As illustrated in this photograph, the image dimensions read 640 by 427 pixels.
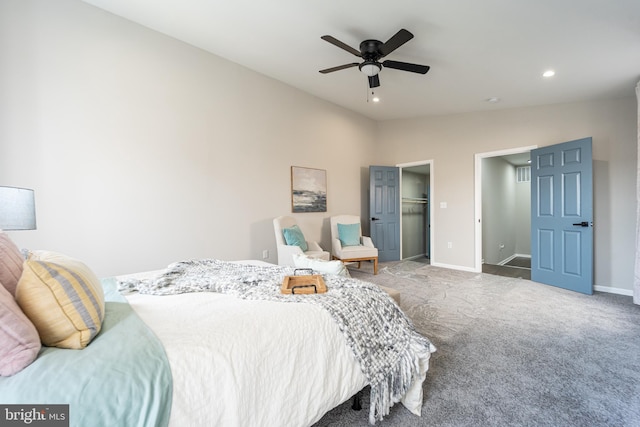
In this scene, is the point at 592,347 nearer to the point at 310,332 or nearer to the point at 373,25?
the point at 310,332

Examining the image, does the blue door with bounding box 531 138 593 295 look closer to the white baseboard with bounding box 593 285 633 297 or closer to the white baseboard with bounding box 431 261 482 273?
the white baseboard with bounding box 593 285 633 297

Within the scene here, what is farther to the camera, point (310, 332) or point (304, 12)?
point (304, 12)

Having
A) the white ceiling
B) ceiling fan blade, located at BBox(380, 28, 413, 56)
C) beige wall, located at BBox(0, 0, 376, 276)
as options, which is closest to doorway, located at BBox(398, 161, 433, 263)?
→ the white ceiling

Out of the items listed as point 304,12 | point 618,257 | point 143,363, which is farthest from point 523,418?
point 618,257

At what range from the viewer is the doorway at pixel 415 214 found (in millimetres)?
6203

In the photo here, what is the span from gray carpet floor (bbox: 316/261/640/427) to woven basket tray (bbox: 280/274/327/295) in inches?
26.4

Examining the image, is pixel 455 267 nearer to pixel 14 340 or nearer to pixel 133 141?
pixel 133 141

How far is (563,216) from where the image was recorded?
379 centimetres

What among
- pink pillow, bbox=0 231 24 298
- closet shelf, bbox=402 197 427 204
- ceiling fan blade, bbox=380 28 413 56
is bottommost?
pink pillow, bbox=0 231 24 298

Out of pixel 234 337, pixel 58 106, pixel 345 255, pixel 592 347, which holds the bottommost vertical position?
pixel 592 347

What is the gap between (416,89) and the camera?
405 centimetres

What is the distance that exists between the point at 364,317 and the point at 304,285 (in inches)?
15.0

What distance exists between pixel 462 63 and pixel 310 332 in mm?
3513

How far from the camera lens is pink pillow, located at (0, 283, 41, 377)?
0.73 m
